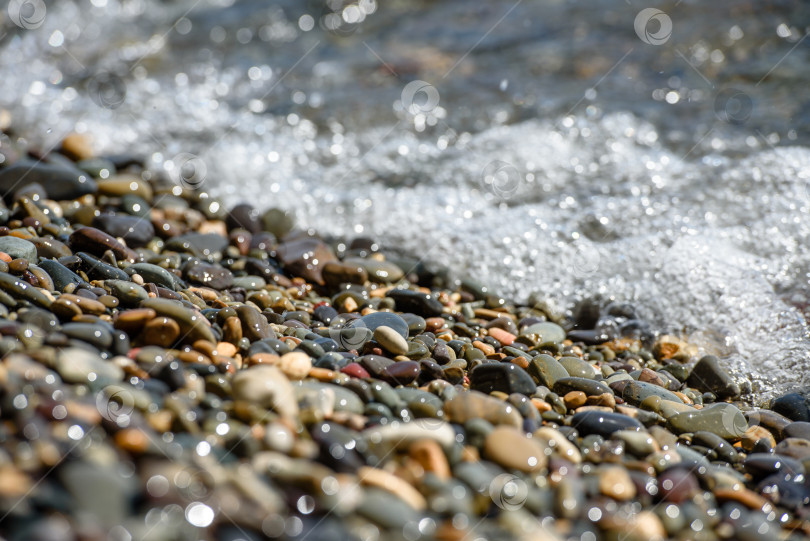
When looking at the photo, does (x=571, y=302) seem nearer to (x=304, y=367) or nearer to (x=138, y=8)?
(x=304, y=367)

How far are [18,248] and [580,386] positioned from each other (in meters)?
2.24

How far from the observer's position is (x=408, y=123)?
199 inches

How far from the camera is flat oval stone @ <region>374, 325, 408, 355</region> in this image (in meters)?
2.53

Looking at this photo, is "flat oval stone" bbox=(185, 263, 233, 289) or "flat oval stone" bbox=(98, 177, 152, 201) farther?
"flat oval stone" bbox=(98, 177, 152, 201)

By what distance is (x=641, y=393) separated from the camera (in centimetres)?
254

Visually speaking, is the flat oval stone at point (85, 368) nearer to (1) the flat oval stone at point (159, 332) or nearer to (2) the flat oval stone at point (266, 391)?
(1) the flat oval stone at point (159, 332)

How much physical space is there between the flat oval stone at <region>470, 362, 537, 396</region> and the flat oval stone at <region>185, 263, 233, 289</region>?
1.28 metres

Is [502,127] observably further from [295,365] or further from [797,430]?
[295,365]

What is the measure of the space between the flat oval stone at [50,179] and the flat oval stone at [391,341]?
2004mm

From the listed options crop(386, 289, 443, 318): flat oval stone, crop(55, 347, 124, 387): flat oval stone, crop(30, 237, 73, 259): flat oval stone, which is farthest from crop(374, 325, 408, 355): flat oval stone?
crop(30, 237, 73, 259): flat oval stone

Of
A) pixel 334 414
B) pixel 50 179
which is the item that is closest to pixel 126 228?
pixel 50 179

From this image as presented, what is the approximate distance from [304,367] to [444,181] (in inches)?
93.5

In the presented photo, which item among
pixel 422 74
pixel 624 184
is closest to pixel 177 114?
pixel 422 74

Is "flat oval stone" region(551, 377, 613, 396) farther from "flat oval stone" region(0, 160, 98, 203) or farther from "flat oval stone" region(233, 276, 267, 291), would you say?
"flat oval stone" region(0, 160, 98, 203)
